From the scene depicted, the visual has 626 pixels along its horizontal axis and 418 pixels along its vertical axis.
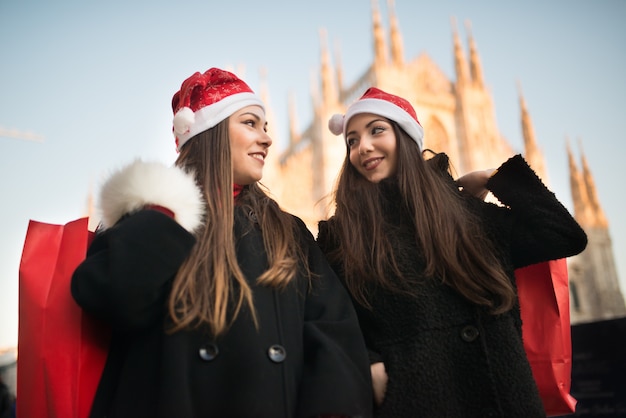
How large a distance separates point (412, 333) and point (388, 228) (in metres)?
0.37

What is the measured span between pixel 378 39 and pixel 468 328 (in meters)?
15.0

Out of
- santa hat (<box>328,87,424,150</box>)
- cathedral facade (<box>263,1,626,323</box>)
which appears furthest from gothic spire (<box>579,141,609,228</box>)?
santa hat (<box>328,87,424,150</box>)

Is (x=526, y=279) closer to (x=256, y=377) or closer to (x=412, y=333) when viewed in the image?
(x=412, y=333)

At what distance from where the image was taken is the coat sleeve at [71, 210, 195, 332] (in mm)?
1165

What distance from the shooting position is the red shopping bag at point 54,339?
4.21ft

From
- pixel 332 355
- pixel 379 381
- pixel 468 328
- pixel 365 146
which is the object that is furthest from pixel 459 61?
pixel 332 355

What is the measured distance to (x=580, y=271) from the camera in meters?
17.5

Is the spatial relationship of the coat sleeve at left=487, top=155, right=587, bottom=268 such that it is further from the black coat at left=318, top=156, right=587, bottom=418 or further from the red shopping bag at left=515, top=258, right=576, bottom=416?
the red shopping bag at left=515, top=258, right=576, bottom=416

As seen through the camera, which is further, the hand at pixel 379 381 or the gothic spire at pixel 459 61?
the gothic spire at pixel 459 61

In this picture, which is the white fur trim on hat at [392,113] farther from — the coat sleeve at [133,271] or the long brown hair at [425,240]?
the coat sleeve at [133,271]

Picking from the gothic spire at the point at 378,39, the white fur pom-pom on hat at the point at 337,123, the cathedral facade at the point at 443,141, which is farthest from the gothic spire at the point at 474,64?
the white fur pom-pom on hat at the point at 337,123

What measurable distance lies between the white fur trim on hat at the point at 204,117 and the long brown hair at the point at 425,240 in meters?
0.51

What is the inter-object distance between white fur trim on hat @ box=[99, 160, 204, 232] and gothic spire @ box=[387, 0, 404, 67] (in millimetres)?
14760

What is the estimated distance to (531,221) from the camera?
1.58 metres
